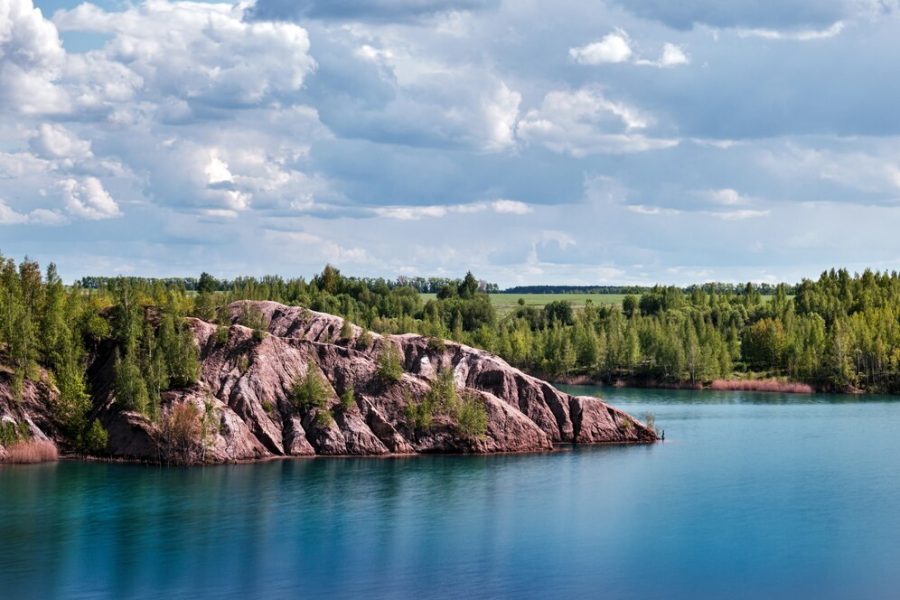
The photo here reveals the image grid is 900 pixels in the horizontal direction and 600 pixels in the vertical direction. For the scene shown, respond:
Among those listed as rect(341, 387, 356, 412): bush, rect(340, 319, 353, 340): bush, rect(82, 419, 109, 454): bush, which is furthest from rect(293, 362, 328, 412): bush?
rect(82, 419, 109, 454): bush

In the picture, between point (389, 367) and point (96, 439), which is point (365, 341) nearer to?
point (389, 367)

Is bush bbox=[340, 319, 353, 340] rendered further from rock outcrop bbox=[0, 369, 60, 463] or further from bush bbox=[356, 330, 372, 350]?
rock outcrop bbox=[0, 369, 60, 463]

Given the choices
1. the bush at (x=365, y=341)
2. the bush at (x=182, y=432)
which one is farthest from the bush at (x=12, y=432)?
the bush at (x=365, y=341)

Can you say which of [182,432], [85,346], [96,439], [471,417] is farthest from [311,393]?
[85,346]

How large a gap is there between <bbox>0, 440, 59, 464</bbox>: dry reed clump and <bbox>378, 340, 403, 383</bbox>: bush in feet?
113

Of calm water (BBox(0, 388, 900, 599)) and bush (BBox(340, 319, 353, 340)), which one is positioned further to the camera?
bush (BBox(340, 319, 353, 340))

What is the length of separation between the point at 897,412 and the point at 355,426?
98752 millimetres

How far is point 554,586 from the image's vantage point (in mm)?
70500

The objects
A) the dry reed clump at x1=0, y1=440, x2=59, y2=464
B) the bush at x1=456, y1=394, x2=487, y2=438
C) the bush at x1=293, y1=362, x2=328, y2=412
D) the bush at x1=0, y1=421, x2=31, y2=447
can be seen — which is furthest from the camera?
the bush at x1=456, y1=394, x2=487, y2=438

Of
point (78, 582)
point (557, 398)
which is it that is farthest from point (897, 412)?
point (78, 582)

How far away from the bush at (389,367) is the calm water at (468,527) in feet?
33.2

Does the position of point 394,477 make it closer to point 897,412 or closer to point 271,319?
point 271,319

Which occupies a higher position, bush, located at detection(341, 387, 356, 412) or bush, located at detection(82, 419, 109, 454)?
bush, located at detection(341, 387, 356, 412)

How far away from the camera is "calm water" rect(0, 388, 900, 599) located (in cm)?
7125
